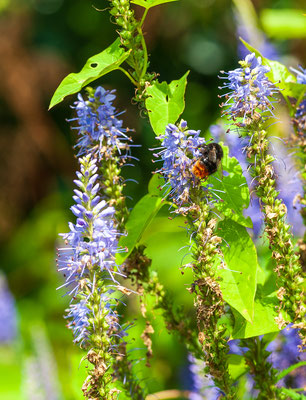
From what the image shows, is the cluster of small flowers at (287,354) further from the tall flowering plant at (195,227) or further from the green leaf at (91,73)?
the green leaf at (91,73)

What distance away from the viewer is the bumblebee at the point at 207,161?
2.52 ft

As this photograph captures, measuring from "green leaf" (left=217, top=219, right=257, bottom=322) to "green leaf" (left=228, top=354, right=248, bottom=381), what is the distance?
19 centimetres

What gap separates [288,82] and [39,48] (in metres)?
3.19

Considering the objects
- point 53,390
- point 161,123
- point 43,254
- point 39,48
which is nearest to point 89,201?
point 161,123

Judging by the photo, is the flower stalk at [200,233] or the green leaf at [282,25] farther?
the green leaf at [282,25]

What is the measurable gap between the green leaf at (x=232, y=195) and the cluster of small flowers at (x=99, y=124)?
0.55 feet

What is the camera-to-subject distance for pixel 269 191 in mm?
805

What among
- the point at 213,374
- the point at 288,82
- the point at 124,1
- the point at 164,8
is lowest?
the point at 213,374

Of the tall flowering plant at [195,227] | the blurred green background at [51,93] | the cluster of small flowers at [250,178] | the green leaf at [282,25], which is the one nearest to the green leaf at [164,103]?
the tall flowering plant at [195,227]

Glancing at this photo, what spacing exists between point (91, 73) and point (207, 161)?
208 mm

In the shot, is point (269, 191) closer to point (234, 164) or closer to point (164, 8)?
point (234, 164)

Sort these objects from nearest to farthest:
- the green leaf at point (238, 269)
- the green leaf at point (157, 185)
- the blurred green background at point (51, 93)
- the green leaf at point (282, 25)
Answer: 1. the green leaf at point (238, 269)
2. the green leaf at point (157, 185)
3. the green leaf at point (282, 25)
4. the blurred green background at point (51, 93)

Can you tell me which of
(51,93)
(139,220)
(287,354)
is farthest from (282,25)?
(51,93)

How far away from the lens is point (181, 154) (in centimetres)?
77
